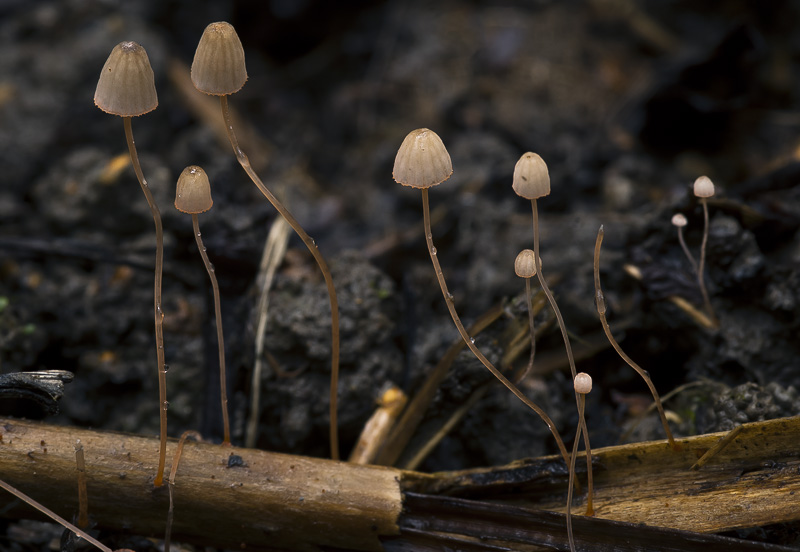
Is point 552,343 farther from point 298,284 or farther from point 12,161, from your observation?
point 12,161

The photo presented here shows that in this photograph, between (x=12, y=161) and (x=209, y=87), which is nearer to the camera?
(x=209, y=87)

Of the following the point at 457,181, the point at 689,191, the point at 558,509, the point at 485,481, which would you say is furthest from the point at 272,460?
the point at 457,181

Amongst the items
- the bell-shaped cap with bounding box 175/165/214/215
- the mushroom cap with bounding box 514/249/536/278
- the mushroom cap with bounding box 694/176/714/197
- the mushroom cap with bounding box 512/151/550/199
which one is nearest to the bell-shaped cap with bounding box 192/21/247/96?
the bell-shaped cap with bounding box 175/165/214/215

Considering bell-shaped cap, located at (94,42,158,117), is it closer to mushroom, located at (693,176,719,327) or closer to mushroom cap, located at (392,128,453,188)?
mushroom cap, located at (392,128,453,188)

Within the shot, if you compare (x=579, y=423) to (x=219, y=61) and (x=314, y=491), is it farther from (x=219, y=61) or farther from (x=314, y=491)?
(x=219, y=61)

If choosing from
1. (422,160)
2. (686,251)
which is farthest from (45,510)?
(686,251)

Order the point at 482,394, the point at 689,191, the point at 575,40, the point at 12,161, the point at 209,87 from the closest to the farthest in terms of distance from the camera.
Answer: the point at 209,87, the point at 482,394, the point at 689,191, the point at 12,161, the point at 575,40

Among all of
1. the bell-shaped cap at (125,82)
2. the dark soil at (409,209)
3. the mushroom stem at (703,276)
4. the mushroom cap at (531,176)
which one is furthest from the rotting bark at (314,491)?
the bell-shaped cap at (125,82)

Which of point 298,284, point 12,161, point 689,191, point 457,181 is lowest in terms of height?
point 298,284
